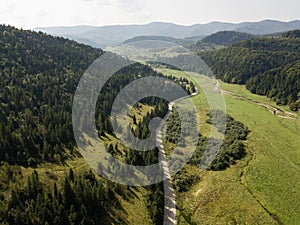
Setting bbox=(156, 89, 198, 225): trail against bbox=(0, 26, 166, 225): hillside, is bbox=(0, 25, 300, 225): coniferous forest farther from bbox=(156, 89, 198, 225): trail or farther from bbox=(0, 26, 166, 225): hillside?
bbox=(156, 89, 198, 225): trail

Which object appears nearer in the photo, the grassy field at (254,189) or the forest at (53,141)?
the forest at (53,141)

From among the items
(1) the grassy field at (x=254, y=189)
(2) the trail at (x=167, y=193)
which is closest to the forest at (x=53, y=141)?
(2) the trail at (x=167, y=193)

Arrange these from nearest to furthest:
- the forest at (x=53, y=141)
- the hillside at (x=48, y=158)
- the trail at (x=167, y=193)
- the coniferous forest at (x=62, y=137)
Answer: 1. the hillside at (x=48, y=158)
2. the forest at (x=53, y=141)
3. the coniferous forest at (x=62, y=137)
4. the trail at (x=167, y=193)

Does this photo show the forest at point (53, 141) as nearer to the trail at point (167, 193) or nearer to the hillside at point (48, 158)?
the hillside at point (48, 158)

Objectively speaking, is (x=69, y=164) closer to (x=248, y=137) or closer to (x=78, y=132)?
(x=78, y=132)

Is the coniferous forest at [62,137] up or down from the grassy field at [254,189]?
up

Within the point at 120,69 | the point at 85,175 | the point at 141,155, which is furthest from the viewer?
the point at 120,69

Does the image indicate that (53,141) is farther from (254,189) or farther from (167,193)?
(254,189)

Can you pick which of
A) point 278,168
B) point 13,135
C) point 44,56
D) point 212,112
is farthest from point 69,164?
point 44,56
